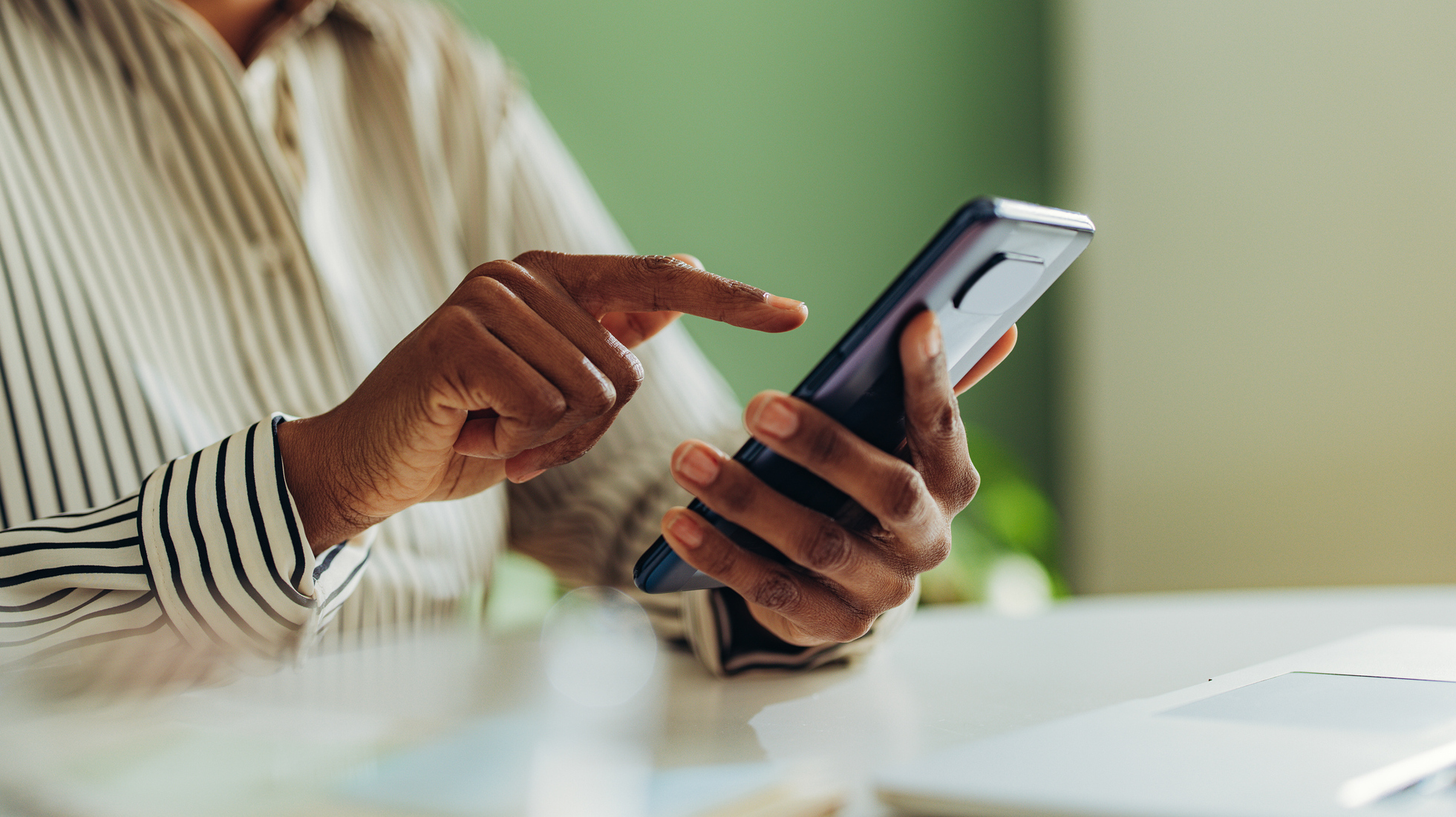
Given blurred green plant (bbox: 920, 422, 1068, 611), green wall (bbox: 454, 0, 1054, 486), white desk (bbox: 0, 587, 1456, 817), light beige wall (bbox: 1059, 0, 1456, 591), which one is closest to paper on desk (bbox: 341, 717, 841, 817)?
white desk (bbox: 0, 587, 1456, 817)

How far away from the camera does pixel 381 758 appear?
375 mm

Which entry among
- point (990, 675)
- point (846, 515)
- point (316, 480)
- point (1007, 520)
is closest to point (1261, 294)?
point (1007, 520)

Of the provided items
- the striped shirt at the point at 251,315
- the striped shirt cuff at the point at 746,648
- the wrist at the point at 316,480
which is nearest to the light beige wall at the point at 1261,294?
the striped shirt at the point at 251,315

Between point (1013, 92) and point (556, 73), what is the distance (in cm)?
98

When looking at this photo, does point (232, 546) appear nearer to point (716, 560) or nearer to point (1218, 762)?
point (716, 560)

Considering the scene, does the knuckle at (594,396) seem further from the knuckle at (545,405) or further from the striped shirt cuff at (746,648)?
the striped shirt cuff at (746,648)

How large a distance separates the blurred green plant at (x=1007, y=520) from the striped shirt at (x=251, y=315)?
70cm

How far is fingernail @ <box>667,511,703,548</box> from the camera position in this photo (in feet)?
1.32

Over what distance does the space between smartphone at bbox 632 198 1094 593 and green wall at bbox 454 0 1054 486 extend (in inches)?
34.0

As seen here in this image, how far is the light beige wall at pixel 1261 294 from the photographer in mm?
1352

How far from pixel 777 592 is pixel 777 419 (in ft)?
0.32

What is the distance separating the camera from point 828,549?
1.31ft

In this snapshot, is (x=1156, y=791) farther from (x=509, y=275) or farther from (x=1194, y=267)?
(x=1194, y=267)

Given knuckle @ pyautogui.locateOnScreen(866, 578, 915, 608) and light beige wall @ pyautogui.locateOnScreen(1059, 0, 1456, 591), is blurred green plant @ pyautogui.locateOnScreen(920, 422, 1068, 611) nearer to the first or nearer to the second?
light beige wall @ pyautogui.locateOnScreen(1059, 0, 1456, 591)
